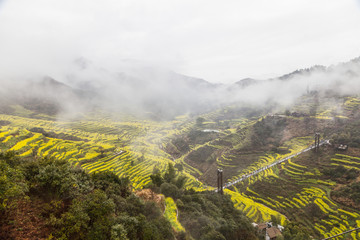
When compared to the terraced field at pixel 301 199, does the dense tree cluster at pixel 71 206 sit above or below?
above

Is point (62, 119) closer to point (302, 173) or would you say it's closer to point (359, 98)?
point (302, 173)

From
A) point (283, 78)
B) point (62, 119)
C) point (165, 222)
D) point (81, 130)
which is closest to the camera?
point (165, 222)

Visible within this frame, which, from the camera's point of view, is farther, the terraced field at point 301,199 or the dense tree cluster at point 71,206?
the terraced field at point 301,199

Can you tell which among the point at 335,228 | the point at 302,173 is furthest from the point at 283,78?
the point at 335,228

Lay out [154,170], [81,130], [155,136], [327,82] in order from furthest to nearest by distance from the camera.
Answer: [327,82]
[155,136]
[81,130]
[154,170]

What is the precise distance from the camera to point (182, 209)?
2080 cm

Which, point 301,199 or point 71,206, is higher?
point 71,206

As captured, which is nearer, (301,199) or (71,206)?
(71,206)

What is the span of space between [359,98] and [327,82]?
35.2m

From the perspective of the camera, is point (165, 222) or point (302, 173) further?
point (302, 173)

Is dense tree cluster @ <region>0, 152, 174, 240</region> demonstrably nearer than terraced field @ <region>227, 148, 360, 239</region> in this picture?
Yes

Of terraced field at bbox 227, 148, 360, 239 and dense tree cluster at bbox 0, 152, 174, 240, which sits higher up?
dense tree cluster at bbox 0, 152, 174, 240

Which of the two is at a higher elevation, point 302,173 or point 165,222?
point 165,222

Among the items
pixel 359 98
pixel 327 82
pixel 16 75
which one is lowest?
pixel 359 98
